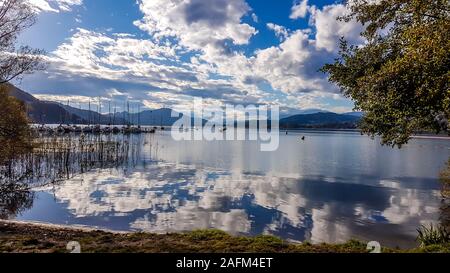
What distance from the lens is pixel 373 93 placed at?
12945 mm

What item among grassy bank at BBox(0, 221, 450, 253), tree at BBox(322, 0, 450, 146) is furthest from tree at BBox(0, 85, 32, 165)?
tree at BBox(322, 0, 450, 146)

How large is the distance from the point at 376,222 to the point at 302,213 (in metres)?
5.29

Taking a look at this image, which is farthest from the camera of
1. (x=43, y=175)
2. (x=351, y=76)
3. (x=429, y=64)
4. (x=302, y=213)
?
(x=43, y=175)

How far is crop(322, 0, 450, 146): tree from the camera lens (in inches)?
408

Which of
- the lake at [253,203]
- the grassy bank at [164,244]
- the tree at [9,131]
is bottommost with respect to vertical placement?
the lake at [253,203]

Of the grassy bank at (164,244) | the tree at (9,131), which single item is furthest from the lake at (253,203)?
the grassy bank at (164,244)

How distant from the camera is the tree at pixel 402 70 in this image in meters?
10.4

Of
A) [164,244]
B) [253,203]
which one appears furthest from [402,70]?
[253,203]

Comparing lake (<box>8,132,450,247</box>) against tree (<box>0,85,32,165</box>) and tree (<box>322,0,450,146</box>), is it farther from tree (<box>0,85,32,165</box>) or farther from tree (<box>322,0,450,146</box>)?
tree (<box>322,0,450,146</box>)

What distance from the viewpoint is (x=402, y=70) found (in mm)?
11219

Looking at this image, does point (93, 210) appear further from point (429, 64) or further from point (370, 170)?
point (370, 170)

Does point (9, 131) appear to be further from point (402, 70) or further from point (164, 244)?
point (402, 70)

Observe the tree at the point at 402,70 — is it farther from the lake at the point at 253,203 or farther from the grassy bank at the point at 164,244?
the lake at the point at 253,203
